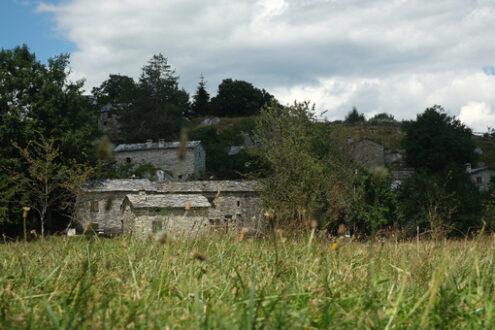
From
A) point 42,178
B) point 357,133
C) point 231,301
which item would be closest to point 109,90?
point 357,133

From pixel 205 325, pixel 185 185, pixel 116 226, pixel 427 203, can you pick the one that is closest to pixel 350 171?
pixel 427 203

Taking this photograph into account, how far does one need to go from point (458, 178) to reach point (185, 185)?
2664 centimetres

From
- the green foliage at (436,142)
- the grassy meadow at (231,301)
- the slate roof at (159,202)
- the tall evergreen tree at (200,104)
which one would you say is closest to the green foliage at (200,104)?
the tall evergreen tree at (200,104)

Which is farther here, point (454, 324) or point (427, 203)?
point (427, 203)

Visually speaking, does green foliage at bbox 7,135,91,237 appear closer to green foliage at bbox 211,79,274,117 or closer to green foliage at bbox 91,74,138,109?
green foliage at bbox 91,74,138,109

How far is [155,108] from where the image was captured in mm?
70375

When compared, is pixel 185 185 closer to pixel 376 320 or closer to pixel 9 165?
pixel 9 165

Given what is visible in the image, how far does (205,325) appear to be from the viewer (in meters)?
2.08

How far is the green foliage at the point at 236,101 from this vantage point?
93.2 meters

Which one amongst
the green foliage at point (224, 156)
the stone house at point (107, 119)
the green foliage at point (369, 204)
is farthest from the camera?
the stone house at point (107, 119)

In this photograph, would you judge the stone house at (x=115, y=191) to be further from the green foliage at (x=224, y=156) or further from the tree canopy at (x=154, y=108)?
the tree canopy at (x=154, y=108)

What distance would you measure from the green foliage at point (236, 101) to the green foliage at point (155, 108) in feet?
62.7

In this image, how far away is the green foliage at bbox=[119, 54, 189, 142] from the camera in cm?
6806

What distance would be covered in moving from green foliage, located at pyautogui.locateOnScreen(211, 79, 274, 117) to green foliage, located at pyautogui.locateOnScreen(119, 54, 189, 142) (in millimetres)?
19112
